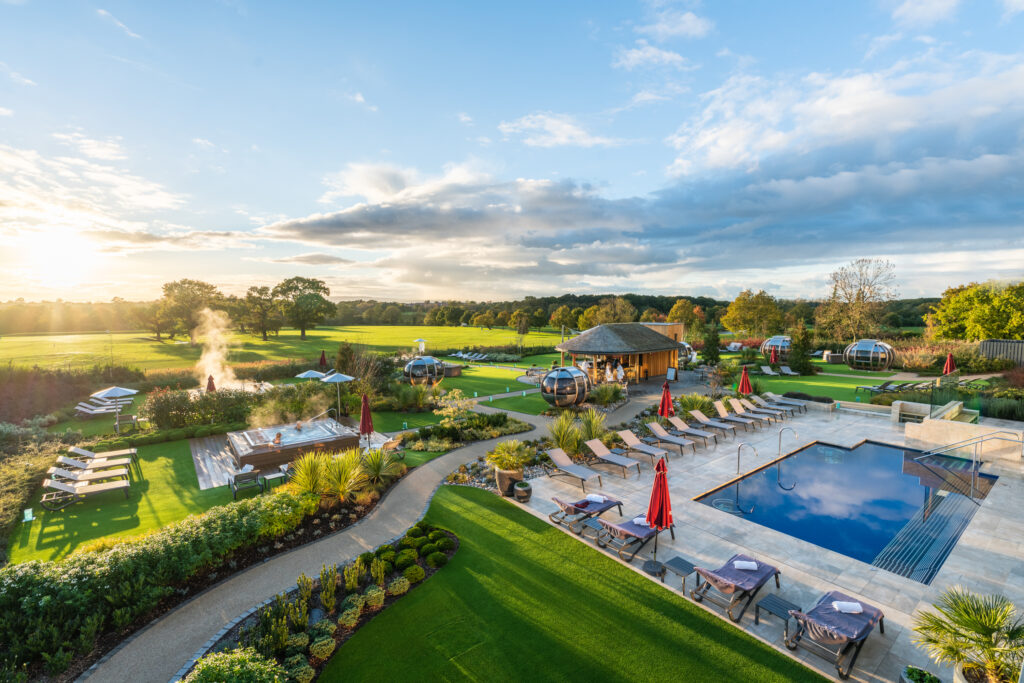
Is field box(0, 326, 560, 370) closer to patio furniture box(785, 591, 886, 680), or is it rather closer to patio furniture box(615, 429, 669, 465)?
patio furniture box(615, 429, 669, 465)

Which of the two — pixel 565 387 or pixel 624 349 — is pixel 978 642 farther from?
pixel 624 349

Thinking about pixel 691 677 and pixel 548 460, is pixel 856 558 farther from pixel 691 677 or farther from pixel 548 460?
pixel 548 460

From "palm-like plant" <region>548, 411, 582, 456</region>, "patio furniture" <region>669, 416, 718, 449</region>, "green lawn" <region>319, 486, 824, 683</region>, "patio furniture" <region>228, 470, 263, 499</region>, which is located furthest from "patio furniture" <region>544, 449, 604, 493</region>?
"patio furniture" <region>228, 470, 263, 499</region>

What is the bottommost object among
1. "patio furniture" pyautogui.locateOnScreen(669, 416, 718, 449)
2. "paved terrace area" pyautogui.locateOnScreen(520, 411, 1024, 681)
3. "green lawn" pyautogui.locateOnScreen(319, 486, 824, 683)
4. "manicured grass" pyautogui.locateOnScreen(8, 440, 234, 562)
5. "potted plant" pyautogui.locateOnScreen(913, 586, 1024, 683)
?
"manicured grass" pyautogui.locateOnScreen(8, 440, 234, 562)

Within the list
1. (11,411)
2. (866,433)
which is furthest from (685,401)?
(11,411)

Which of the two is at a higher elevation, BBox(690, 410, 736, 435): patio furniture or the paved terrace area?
BBox(690, 410, 736, 435): patio furniture

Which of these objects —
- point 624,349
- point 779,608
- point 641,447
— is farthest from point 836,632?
point 624,349
